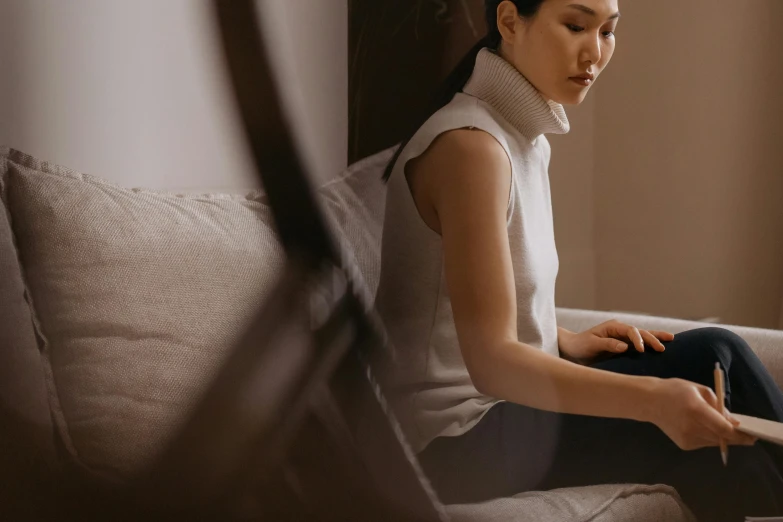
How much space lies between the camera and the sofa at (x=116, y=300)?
1.10 feet

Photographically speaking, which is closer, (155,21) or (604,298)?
(155,21)

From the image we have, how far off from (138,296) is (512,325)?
0.20 metres

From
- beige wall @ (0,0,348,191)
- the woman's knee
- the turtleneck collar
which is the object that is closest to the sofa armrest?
the woman's knee

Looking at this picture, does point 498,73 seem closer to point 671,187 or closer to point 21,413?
point 671,187

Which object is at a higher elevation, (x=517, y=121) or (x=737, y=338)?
(x=517, y=121)

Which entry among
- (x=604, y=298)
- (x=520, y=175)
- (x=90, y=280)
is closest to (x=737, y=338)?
(x=604, y=298)

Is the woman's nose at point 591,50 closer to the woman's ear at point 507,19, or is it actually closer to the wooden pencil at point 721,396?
the woman's ear at point 507,19

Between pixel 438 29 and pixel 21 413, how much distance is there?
30cm

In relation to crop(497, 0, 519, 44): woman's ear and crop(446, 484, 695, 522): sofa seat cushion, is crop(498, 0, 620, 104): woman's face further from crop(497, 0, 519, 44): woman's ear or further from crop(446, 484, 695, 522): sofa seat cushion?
crop(446, 484, 695, 522): sofa seat cushion

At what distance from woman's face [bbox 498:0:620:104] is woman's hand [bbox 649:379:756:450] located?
17 cm

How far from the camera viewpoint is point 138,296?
13.7 inches

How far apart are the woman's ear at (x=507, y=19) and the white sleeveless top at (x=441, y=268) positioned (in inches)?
0.6

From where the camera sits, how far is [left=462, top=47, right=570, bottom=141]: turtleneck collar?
0.39 metres

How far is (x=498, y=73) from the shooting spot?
0.39 metres
